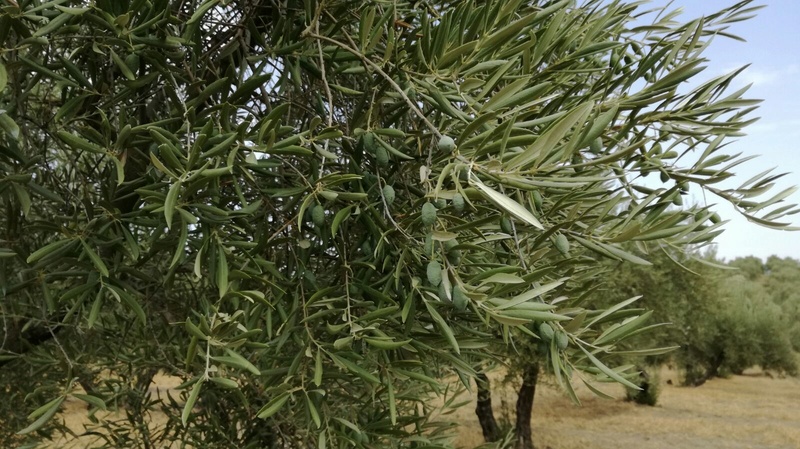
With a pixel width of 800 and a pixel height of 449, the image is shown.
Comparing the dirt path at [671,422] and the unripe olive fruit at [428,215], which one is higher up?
the unripe olive fruit at [428,215]

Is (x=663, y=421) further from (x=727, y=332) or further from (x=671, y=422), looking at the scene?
(x=727, y=332)

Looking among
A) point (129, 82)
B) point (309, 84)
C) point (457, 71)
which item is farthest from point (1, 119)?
point (309, 84)

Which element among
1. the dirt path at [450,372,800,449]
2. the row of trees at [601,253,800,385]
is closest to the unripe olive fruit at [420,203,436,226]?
the dirt path at [450,372,800,449]

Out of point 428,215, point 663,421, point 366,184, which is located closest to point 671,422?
point 663,421

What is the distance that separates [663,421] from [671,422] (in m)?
0.18

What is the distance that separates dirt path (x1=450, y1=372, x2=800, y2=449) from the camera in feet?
40.8

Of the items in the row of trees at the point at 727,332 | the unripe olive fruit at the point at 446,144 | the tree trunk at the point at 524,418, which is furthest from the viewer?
the row of trees at the point at 727,332

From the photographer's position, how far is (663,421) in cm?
1474

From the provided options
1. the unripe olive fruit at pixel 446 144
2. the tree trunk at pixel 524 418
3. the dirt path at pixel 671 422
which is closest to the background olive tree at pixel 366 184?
the unripe olive fruit at pixel 446 144

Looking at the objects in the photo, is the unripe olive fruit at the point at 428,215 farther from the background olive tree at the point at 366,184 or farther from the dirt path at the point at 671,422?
the dirt path at the point at 671,422

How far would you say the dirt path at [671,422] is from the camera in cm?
1245

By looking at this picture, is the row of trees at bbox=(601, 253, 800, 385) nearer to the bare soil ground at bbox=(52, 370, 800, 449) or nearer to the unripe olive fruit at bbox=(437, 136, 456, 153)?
the bare soil ground at bbox=(52, 370, 800, 449)

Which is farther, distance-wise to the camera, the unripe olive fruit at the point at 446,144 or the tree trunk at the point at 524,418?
the tree trunk at the point at 524,418

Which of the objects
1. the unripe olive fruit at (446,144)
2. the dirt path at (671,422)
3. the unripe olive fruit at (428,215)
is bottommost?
the dirt path at (671,422)
